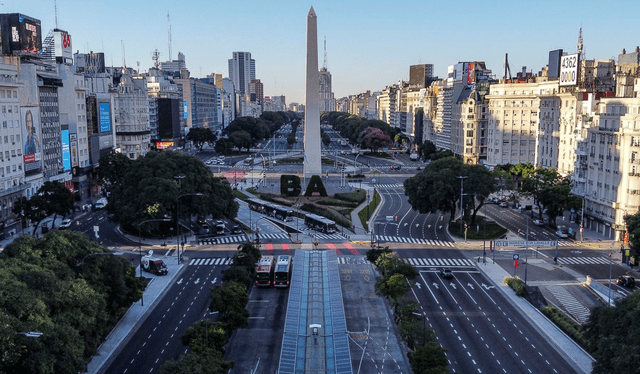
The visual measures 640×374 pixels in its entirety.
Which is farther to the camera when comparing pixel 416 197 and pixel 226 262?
pixel 416 197

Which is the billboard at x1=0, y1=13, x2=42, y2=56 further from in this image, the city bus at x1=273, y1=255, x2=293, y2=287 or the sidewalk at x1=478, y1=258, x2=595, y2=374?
the sidewalk at x1=478, y1=258, x2=595, y2=374

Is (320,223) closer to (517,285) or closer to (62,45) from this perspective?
(517,285)

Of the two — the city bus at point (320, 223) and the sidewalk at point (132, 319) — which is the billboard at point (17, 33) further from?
the city bus at point (320, 223)

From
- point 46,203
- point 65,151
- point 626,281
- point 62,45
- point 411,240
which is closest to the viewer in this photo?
point 626,281

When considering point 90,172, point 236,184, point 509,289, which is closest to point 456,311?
point 509,289

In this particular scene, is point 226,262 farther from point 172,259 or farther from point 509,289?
point 509,289

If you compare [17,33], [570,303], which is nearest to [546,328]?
→ [570,303]
